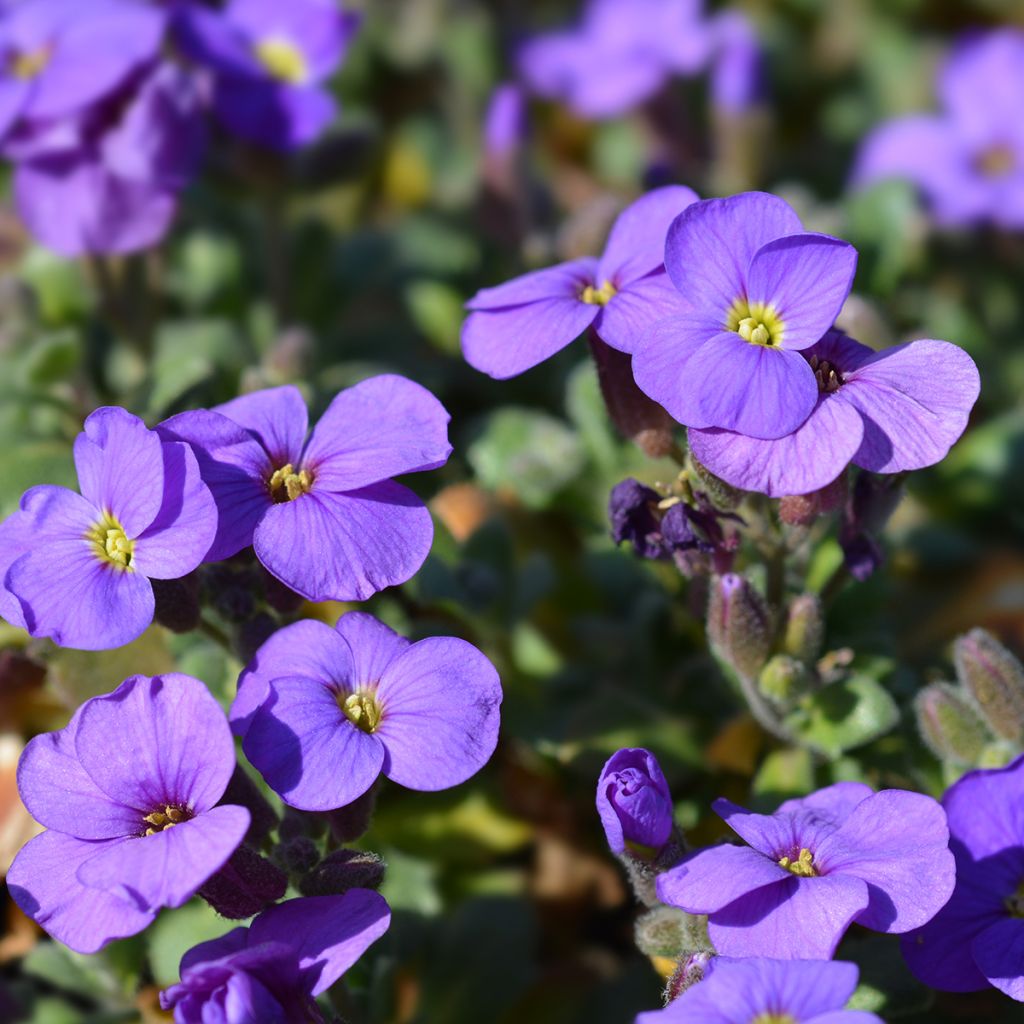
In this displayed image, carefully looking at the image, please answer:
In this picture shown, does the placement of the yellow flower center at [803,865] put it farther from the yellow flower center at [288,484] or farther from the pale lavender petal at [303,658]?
the yellow flower center at [288,484]

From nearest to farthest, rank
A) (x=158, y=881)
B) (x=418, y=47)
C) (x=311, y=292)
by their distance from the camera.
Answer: (x=158, y=881)
(x=311, y=292)
(x=418, y=47)

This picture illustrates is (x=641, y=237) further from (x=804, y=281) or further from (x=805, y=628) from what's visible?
(x=805, y=628)

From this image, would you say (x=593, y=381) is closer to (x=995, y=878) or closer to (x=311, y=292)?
(x=311, y=292)

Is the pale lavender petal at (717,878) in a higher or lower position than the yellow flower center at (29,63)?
lower

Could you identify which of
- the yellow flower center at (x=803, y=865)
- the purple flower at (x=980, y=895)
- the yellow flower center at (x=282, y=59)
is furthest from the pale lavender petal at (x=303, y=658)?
the yellow flower center at (x=282, y=59)

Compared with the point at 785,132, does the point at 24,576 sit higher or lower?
higher

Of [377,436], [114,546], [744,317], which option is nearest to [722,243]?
[744,317]

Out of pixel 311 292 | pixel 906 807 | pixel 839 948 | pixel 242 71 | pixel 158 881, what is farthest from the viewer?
pixel 311 292

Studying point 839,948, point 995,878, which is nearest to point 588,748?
point 839,948
